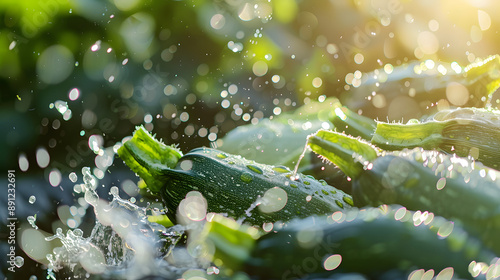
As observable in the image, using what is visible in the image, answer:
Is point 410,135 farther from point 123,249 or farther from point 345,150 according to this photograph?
point 123,249

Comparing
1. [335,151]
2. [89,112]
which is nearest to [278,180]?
[335,151]

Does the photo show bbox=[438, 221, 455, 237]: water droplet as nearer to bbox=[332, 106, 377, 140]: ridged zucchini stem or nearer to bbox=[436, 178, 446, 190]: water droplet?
bbox=[436, 178, 446, 190]: water droplet

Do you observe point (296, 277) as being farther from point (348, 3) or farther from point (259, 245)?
point (348, 3)

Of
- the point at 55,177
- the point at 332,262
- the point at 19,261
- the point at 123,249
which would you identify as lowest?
the point at 19,261

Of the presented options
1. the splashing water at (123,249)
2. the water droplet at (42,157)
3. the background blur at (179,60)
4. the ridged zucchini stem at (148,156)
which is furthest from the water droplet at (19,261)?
the ridged zucchini stem at (148,156)

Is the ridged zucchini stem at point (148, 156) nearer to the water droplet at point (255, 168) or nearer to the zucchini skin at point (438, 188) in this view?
the water droplet at point (255, 168)

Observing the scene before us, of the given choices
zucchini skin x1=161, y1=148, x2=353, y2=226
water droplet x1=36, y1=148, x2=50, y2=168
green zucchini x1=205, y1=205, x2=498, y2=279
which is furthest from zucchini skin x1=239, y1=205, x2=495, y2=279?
water droplet x1=36, y1=148, x2=50, y2=168

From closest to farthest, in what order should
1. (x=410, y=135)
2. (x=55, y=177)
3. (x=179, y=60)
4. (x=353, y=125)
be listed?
1. (x=410, y=135)
2. (x=353, y=125)
3. (x=55, y=177)
4. (x=179, y=60)

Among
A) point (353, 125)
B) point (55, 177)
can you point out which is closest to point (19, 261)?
point (55, 177)
